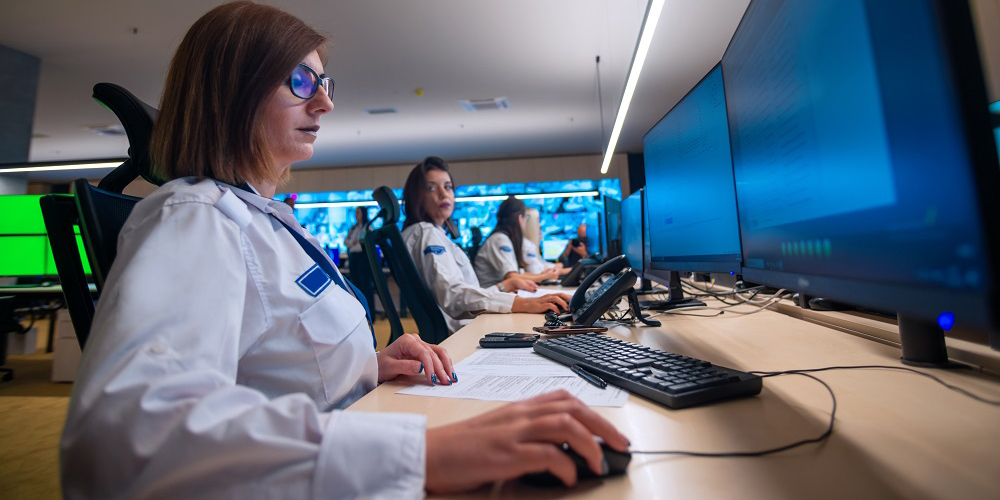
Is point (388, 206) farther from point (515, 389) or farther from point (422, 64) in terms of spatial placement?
point (422, 64)

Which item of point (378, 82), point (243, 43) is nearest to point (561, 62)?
point (378, 82)

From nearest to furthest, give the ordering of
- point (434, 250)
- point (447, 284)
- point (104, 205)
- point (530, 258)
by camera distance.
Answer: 1. point (104, 205)
2. point (447, 284)
3. point (434, 250)
4. point (530, 258)

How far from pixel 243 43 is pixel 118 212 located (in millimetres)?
344

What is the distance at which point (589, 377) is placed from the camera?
2.53 feet

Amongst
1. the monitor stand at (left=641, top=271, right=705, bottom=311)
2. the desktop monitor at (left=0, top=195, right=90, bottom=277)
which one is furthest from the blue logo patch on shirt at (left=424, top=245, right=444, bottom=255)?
the desktop monitor at (left=0, top=195, right=90, bottom=277)

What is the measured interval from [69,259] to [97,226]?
0.19 meters

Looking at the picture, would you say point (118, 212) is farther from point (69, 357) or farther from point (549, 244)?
point (549, 244)

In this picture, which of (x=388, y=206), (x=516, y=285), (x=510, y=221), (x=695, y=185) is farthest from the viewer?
(x=510, y=221)

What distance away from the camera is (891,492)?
15.4 inches

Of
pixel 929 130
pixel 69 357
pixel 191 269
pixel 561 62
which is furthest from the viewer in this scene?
pixel 561 62

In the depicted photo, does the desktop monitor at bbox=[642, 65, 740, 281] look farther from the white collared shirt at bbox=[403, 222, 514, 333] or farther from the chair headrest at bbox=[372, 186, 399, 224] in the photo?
the chair headrest at bbox=[372, 186, 399, 224]

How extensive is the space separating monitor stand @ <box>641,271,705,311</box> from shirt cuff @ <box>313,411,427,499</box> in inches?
53.8

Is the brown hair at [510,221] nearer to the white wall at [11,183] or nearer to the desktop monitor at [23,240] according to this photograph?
the desktop monitor at [23,240]

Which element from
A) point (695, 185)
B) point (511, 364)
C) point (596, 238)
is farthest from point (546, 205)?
point (511, 364)
